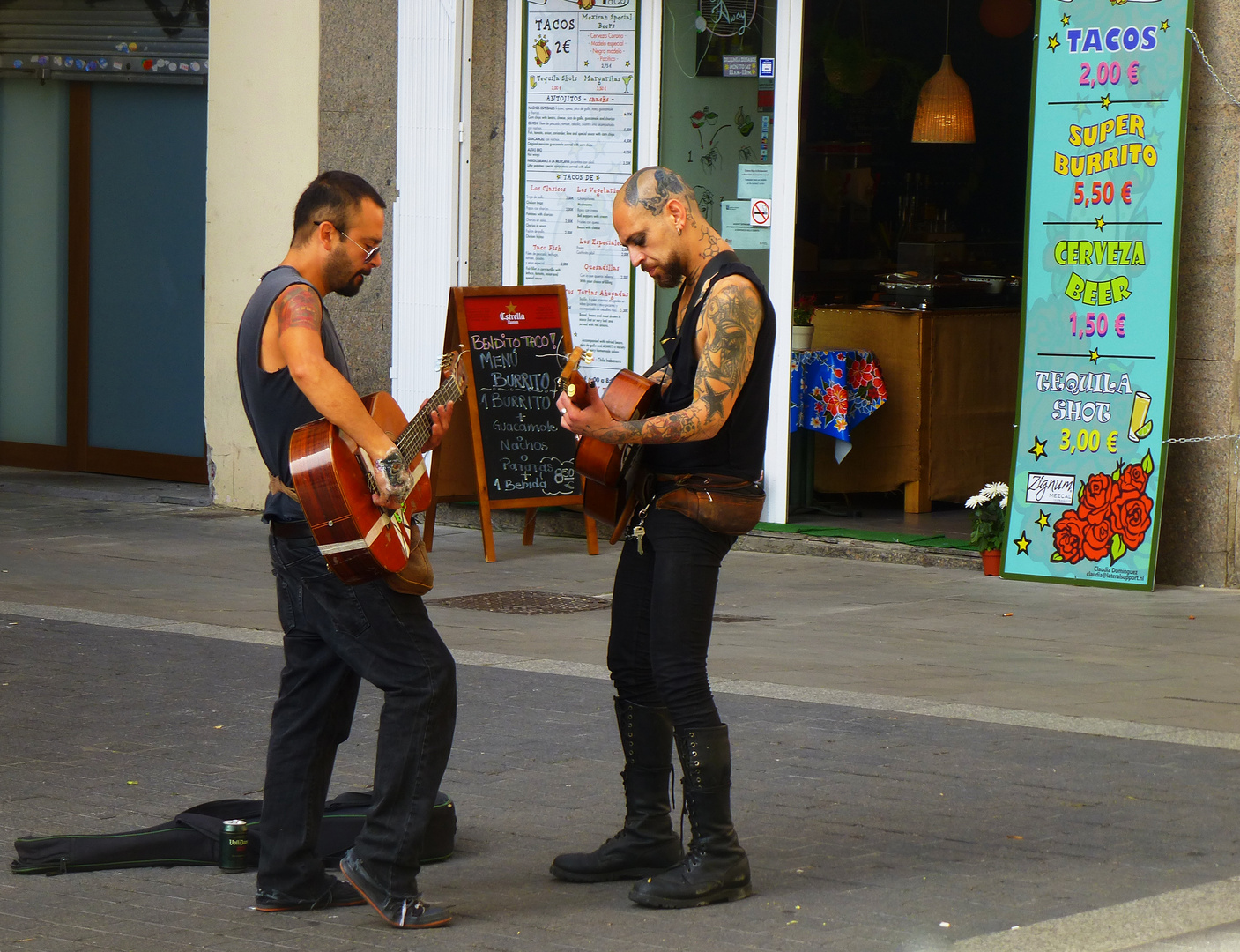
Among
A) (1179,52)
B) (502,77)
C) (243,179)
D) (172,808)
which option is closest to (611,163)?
(502,77)

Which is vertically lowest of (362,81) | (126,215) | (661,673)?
(661,673)

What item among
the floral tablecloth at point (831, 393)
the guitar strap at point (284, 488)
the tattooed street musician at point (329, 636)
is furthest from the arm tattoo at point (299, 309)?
the floral tablecloth at point (831, 393)

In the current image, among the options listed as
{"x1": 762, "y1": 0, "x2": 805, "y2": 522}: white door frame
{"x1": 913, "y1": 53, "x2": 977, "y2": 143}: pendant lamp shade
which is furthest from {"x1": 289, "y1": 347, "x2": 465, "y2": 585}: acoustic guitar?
{"x1": 913, "y1": 53, "x2": 977, "y2": 143}: pendant lamp shade

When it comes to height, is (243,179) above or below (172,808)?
above

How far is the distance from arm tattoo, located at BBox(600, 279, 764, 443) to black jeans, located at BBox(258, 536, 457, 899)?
69 cm

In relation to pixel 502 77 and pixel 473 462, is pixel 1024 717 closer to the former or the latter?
pixel 473 462

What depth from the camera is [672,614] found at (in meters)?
4.58

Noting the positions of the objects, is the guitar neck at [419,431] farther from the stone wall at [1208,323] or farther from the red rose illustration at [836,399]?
the red rose illustration at [836,399]

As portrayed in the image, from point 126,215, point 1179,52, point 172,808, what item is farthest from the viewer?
point 126,215

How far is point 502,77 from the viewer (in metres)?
11.4

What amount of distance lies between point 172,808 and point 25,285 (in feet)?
31.2

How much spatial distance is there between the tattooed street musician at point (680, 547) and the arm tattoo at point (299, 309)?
613 millimetres

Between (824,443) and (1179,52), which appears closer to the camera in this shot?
(1179,52)

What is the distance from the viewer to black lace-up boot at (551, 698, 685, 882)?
4793mm
